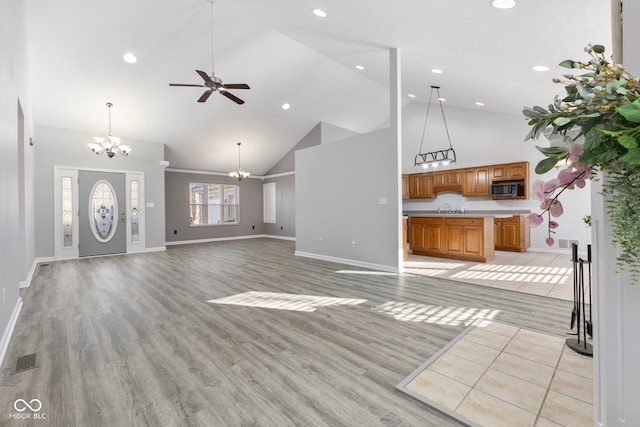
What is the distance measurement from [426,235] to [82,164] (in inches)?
345

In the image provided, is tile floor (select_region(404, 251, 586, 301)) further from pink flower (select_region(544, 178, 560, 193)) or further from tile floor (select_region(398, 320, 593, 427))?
pink flower (select_region(544, 178, 560, 193))

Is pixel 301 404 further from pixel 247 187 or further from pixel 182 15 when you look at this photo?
pixel 247 187

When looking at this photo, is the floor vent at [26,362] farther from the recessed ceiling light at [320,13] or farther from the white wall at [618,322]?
the recessed ceiling light at [320,13]

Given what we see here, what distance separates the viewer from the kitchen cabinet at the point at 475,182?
8.14 m

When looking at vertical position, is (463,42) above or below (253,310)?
above

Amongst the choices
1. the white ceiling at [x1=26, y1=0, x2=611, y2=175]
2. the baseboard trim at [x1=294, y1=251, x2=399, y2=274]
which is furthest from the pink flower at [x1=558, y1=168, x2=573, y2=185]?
the baseboard trim at [x1=294, y1=251, x2=399, y2=274]

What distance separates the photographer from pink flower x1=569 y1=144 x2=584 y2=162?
31.1 inches

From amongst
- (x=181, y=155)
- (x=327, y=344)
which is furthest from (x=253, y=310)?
(x=181, y=155)

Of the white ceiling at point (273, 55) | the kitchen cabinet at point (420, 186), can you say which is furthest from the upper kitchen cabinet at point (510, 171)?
the kitchen cabinet at point (420, 186)

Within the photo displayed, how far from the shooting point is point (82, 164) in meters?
7.54

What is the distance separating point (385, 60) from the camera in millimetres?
5500

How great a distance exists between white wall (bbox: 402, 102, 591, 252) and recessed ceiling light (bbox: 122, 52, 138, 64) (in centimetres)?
705

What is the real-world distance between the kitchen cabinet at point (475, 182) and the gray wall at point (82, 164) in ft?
29.2

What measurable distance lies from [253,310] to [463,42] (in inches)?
167
